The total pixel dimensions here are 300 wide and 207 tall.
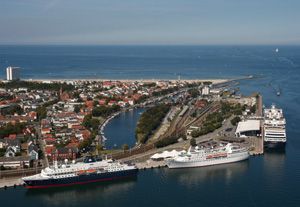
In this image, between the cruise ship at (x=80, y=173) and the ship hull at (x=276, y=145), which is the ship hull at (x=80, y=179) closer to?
the cruise ship at (x=80, y=173)

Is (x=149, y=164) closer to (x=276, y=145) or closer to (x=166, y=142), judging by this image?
(x=166, y=142)

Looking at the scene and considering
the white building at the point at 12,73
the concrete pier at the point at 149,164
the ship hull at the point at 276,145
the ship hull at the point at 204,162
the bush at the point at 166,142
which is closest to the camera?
the concrete pier at the point at 149,164

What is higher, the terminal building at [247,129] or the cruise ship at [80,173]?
the terminal building at [247,129]

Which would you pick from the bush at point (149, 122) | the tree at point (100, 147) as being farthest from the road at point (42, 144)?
the bush at point (149, 122)

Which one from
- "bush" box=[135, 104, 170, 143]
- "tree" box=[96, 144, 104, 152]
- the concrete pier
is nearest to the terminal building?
"bush" box=[135, 104, 170, 143]

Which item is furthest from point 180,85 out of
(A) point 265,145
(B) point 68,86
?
(A) point 265,145

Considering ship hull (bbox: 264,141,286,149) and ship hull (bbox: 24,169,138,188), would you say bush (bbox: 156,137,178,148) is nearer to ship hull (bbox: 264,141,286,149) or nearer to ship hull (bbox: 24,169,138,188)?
ship hull (bbox: 24,169,138,188)

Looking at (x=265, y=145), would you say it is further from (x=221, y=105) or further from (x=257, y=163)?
(x=221, y=105)
